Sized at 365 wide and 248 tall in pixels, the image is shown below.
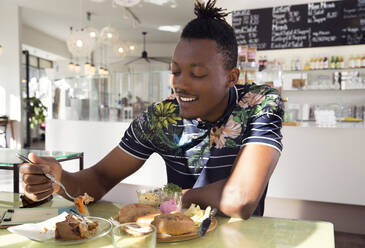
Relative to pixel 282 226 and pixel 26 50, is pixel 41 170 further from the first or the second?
pixel 26 50

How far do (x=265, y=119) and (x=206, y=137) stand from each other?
0.24 metres

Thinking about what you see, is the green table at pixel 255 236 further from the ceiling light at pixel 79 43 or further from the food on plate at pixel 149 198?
the ceiling light at pixel 79 43

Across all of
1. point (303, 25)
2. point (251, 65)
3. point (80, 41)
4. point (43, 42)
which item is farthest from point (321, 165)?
point (43, 42)

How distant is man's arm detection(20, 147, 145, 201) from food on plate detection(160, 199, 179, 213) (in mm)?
399

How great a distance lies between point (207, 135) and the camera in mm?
1298

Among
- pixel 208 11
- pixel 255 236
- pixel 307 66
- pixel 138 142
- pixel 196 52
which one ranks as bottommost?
pixel 255 236

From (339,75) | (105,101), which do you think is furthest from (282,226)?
(339,75)

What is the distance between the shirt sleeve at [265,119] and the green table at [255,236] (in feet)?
0.92

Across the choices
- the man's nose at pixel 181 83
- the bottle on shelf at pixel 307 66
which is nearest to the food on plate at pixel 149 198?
the man's nose at pixel 181 83

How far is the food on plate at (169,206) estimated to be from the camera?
905 millimetres

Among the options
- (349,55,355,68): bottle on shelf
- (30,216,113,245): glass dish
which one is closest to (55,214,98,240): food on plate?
(30,216,113,245): glass dish

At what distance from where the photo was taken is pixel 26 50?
9602 mm

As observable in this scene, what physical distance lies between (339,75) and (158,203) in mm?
4745

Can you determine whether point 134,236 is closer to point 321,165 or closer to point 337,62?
point 321,165
